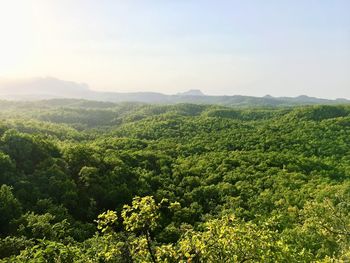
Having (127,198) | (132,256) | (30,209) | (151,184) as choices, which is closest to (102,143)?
(151,184)

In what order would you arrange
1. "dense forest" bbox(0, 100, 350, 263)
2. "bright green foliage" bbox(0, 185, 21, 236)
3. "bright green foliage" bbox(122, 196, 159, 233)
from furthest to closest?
"bright green foliage" bbox(0, 185, 21, 236)
"dense forest" bbox(0, 100, 350, 263)
"bright green foliage" bbox(122, 196, 159, 233)

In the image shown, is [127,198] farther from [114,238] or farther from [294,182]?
[114,238]

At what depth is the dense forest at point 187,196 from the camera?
60.6 ft

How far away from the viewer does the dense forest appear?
18484 mm

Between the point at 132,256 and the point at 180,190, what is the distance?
5266cm

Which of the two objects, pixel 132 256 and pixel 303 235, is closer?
pixel 132 256

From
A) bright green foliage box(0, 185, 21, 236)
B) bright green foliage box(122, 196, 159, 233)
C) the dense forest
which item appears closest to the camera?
bright green foliage box(122, 196, 159, 233)

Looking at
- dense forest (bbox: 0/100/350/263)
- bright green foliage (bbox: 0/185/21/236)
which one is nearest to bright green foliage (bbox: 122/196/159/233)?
dense forest (bbox: 0/100/350/263)

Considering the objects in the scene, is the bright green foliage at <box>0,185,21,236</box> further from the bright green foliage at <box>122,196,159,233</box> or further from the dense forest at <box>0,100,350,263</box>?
the bright green foliage at <box>122,196,159,233</box>

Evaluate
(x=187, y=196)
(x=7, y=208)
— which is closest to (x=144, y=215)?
(x=7, y=208)

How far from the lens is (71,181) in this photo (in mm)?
60562

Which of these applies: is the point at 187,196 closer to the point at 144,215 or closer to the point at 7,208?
the point at 7,208

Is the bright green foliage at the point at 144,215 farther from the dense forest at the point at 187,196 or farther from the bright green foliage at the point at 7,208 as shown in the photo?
the bright green foliage at the point at 7,208

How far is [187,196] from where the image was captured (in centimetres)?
6719
